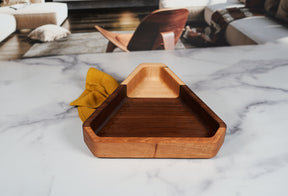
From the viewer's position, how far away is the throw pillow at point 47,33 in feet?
7.52

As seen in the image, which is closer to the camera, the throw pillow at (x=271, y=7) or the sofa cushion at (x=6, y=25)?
the throw pillow at (x=271, y=7)

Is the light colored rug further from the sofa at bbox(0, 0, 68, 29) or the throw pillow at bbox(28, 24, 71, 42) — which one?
the sofa at bbox(0, 0, 68, 29)

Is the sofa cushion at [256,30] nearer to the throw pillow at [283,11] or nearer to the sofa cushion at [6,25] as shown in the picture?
the throw pillow at [283,11]

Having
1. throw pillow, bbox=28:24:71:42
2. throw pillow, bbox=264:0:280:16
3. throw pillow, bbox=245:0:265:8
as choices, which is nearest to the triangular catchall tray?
throw pillow, bbox=264:0:280:16

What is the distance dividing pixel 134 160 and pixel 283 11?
1.73 m

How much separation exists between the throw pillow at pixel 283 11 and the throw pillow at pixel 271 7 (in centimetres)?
5

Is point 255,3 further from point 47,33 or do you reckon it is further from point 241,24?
point 47,33

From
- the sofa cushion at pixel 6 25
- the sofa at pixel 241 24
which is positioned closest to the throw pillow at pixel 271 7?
the sofa at pixel 241 24

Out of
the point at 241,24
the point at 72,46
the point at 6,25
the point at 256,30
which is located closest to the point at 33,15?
the point at 6,25

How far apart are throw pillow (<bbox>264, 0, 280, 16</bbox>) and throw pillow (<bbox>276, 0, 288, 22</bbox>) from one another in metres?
0.05

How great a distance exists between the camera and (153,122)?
351 millimetres

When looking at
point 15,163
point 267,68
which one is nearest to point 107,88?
point 15,163

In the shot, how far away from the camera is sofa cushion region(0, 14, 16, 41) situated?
90.0 inches

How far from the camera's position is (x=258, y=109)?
0.41 meters
